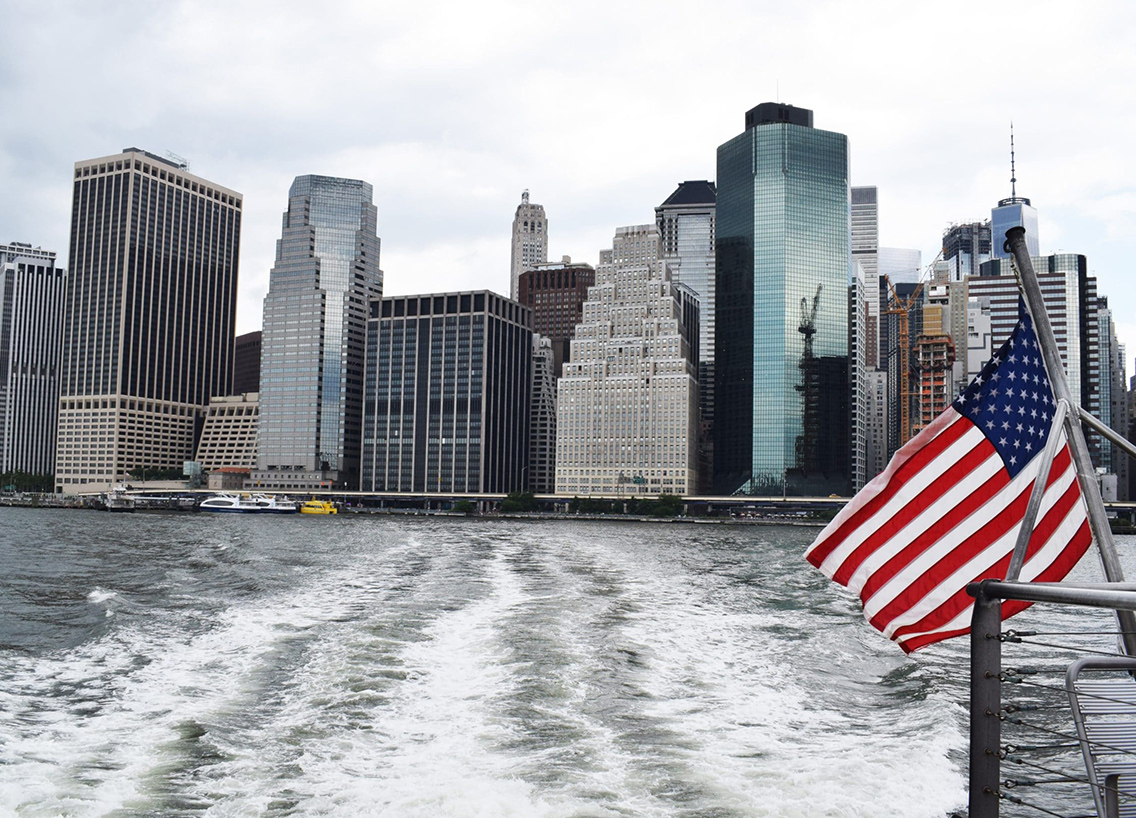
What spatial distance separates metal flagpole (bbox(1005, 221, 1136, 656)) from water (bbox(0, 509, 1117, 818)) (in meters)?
5.95

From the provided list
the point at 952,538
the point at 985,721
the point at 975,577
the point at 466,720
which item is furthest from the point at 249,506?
the point at 985,721

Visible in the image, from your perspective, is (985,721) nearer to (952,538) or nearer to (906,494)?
(952,538)

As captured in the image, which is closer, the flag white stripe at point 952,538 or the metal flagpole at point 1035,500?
the metal flagpole at point 1035,500

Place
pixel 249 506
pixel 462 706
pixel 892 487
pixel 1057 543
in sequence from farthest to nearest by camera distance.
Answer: pixel 249 506 → pixel 462 706 → pixel 892 487 → pixel 1057 543

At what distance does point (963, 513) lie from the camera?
8961mm

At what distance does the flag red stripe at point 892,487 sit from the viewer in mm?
9039

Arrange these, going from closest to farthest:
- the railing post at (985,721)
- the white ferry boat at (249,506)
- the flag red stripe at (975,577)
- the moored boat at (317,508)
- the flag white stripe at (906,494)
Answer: the railing post at (985,721), the flag red stripe at (975,577), the flag white stripe at (906,494), the white ferry boat at (249,506), the moored boat at (317,508)

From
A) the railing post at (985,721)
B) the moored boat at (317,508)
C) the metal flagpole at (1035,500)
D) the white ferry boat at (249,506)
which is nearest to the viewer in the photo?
the railing post at (985,721)

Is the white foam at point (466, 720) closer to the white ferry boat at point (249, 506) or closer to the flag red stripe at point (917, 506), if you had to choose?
the flag red stripe at point (917, 506)

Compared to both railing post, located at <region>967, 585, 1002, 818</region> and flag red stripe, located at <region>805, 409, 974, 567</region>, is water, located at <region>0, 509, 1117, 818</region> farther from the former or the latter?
railing post, located at <region>967, 585, 1002, 818</region>

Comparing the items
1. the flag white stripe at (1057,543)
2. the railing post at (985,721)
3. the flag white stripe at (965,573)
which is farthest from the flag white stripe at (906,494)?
the railing post at (985,721)

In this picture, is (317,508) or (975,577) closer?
(975,577)

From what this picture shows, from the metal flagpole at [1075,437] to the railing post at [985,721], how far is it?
137cm

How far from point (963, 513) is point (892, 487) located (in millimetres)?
689
